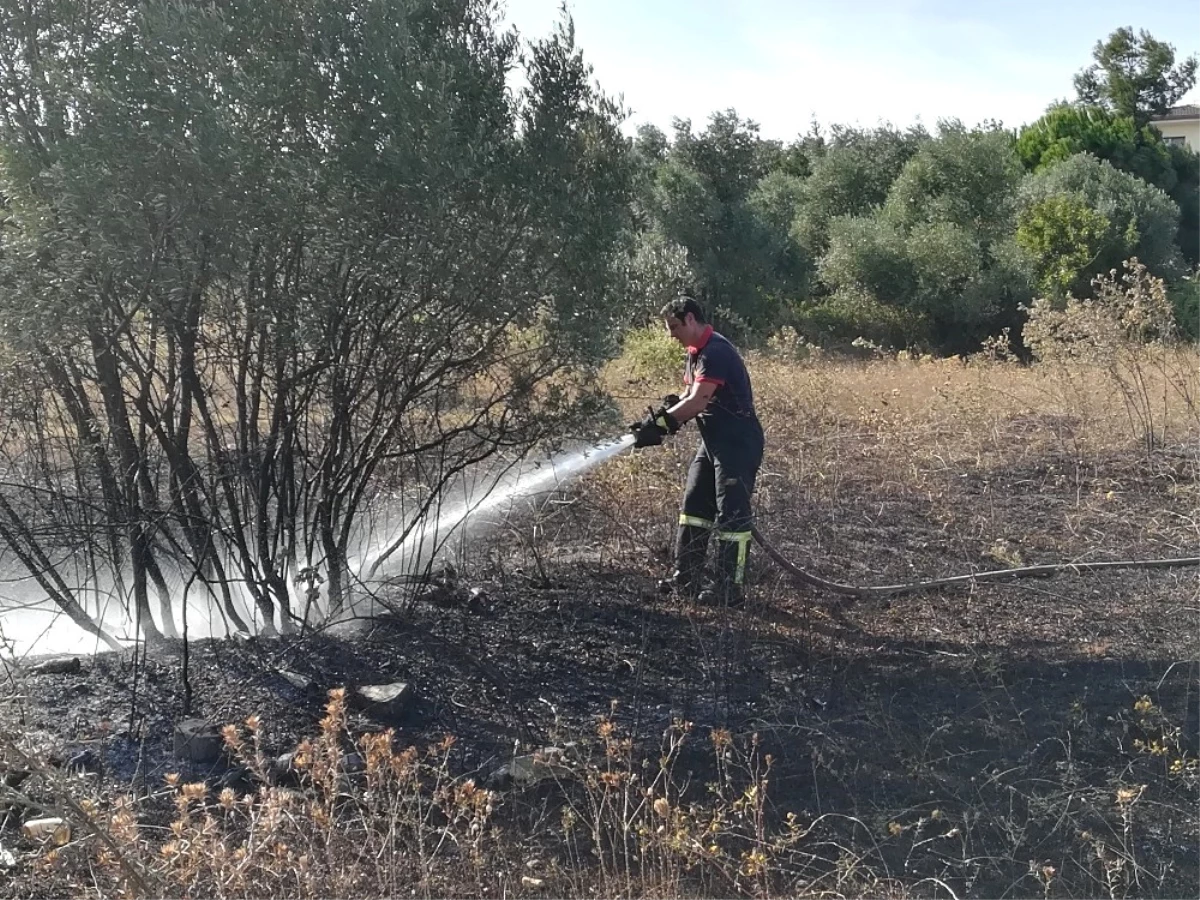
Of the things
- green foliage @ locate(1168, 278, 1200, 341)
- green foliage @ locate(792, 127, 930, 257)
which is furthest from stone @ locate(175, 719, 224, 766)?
green foliage @ locate(792, 127, 930, 257)

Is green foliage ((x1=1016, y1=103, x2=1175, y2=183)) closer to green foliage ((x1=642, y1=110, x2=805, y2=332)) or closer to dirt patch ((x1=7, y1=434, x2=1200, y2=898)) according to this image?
green foliage ((x1=642, y1=110, x2=805, y2=332))

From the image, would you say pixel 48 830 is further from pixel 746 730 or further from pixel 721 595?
pixel 721 595

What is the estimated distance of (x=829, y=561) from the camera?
6.51m

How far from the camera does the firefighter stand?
5734 mm

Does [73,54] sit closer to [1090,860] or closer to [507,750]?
[507,750]

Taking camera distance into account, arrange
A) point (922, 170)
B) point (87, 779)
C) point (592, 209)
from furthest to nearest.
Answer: point (922, 170)
point (592, 209)
point (87, 779)

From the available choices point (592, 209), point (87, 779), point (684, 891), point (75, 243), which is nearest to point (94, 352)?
point (75, 243)

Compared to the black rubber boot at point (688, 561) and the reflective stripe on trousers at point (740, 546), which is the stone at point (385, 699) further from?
the reflective stripe on trousers at point (740, 546)

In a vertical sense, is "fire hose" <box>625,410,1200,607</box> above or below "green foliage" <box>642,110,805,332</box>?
below

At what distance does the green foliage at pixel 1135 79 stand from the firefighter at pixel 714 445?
37.1 m

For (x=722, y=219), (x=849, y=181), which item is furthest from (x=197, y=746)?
(x=849, y=181)

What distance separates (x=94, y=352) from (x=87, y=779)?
183 centimetres

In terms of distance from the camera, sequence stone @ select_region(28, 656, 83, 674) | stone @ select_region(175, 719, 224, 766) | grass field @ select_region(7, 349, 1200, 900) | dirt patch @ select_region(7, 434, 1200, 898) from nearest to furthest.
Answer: grass field @ select_region(7, 349, 1200, 900) < dirt patch @ select_region(7, 434, 1200, 898) < stone @ select_region(175, 719, 224, 766) < stone @ select_region(28, 656, 83, 674)

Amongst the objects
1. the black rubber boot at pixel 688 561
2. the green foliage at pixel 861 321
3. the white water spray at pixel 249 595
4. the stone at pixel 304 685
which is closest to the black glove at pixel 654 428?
the white water spray at pixel 249 595
